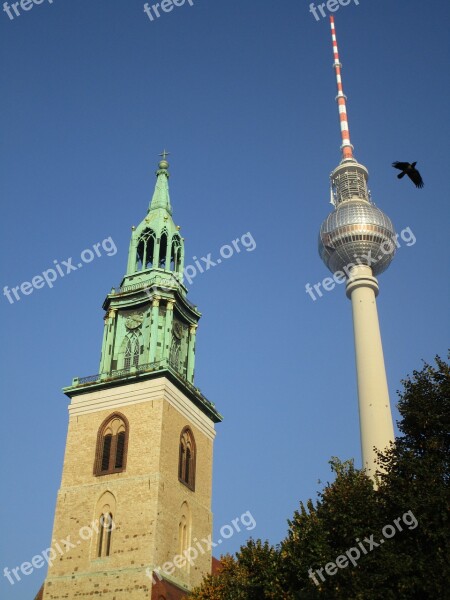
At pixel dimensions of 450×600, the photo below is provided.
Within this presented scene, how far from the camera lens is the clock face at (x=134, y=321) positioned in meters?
55.3

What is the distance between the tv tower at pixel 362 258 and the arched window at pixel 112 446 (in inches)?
1082

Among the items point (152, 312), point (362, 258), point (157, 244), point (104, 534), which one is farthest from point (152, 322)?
point (362, 258)

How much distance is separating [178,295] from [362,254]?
3473cm

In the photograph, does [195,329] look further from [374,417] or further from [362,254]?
[362,254]

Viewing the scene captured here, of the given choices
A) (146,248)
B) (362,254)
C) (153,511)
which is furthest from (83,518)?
(362,254)

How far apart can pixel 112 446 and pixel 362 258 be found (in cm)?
4538

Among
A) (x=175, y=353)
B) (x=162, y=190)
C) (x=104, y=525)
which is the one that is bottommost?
(x=104, y=525)

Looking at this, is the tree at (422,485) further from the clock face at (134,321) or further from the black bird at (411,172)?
the clock face at (134,321)

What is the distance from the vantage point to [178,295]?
56.5 m

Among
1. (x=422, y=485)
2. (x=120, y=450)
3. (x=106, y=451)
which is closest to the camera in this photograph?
(x=422, y=485)

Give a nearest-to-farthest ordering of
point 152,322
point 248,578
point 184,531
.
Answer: point 248,578
point 184,531
point 152,322

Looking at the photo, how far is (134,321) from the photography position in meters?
55.6

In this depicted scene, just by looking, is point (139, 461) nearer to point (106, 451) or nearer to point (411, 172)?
point (106, 451)

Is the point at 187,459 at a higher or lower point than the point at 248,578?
higher
